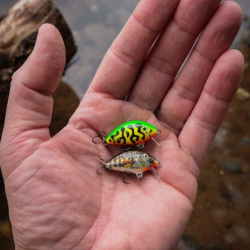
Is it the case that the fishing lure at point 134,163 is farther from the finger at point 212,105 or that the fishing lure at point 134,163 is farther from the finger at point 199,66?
the finger at point 199,66

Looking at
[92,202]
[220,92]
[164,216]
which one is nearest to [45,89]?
[92,202]

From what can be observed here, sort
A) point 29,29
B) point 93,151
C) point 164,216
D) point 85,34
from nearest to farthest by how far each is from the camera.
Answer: point 164,216 < point 93,151 < point 29,29 < point 85,34

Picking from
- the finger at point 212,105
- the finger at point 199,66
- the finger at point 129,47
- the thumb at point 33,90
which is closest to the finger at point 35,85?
the thumb at point 33,90

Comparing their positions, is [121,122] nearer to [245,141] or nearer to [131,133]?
[131,133]

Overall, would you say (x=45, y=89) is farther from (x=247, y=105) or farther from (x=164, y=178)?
(x=247, y=105)

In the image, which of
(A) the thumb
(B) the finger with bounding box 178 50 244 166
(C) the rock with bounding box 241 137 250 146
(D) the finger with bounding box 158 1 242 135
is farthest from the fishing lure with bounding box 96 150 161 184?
(C) the rock with bounding box 241 137 250 146

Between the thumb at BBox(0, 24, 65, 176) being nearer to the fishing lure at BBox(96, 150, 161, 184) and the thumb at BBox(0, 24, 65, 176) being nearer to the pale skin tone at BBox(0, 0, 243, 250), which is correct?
the pale skin tone at BBox(0, 0, 243, 250)

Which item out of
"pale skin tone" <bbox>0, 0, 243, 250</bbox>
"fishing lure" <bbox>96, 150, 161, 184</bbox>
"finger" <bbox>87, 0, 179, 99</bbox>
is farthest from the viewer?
"finger" <bbox>87, 0, 179, 99</bbox>
